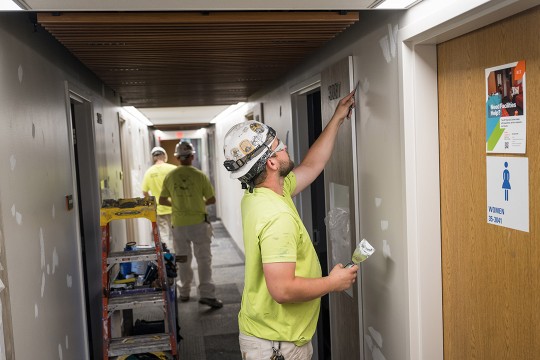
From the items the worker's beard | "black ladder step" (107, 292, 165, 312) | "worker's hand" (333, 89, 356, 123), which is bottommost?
"black ladder step" (107, 292, 165, 312)

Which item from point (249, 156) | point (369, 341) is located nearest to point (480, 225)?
point (249, 156)

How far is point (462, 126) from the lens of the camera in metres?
1.66

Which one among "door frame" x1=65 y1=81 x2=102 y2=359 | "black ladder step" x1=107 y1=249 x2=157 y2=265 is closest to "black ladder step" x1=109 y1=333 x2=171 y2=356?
"black ladder step" x1=107 y1=249 x2=157 y2=265

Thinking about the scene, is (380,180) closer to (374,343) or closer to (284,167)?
(284,167)

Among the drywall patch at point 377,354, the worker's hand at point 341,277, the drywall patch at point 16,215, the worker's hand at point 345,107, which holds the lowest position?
the drywall patch at point 377,354

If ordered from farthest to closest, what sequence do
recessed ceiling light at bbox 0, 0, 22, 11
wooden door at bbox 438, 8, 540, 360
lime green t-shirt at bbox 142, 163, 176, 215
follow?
lime green t-shirt at bbox 142, 163, 176, 215 < recessed ceiling light at bbox 0, 0, 22, 11 < wooden door at bbox 438, 8, 540, 360

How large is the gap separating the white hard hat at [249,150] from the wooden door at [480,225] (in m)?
0.67

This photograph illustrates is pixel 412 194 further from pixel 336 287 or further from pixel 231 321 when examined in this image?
pixel 231 321

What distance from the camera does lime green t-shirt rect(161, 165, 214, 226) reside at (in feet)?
16.4

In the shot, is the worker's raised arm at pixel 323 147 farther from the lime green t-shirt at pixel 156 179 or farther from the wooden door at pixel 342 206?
the lime green t-shirt at pixel 156 179

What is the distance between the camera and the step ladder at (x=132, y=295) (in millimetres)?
2771

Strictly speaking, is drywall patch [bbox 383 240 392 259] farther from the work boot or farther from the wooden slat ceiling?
the work boot

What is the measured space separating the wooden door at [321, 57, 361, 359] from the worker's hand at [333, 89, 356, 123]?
5cm

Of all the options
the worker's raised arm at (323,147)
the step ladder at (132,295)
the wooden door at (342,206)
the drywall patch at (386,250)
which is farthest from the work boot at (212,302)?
the drywall patch at (386,250)
